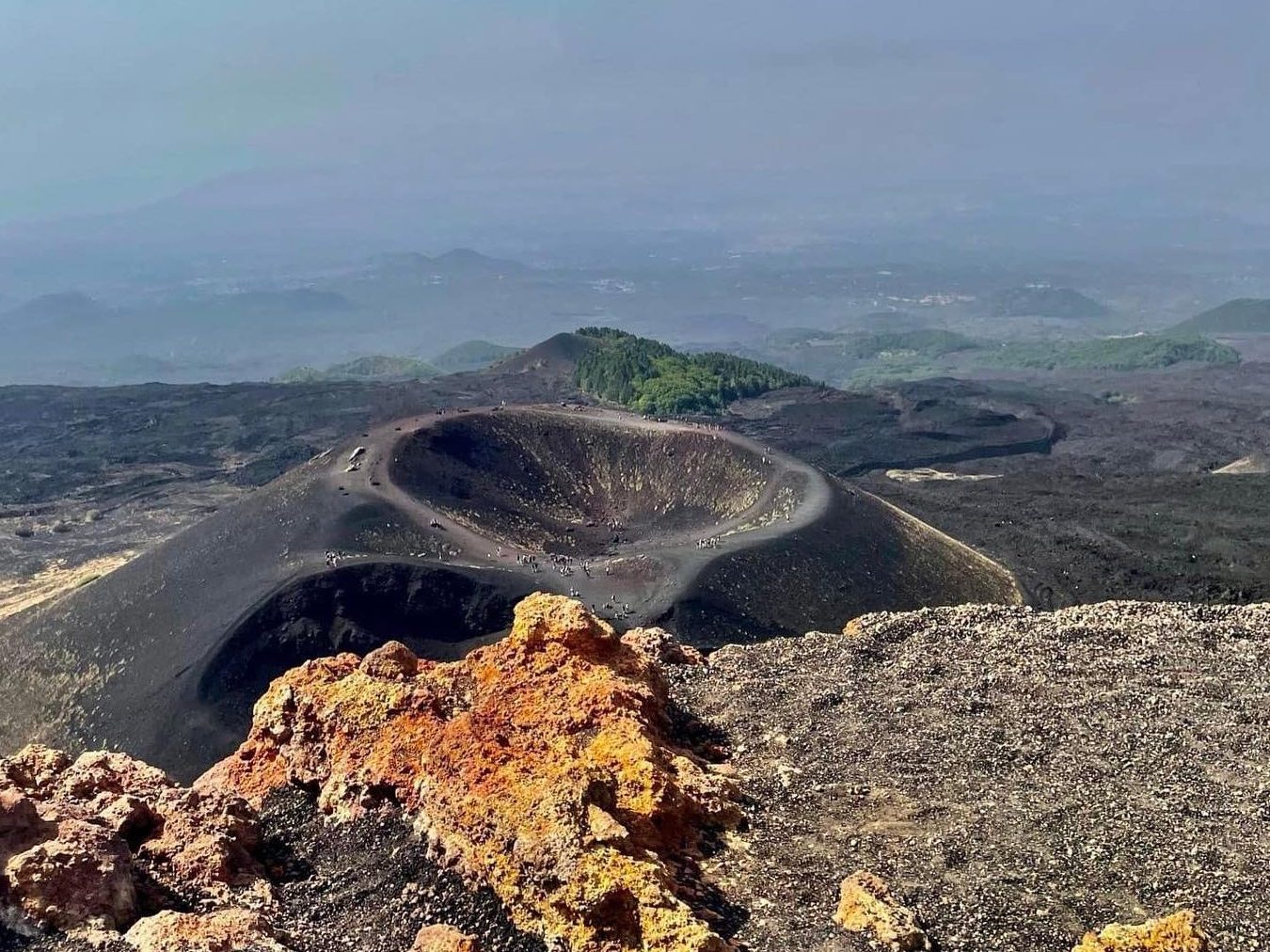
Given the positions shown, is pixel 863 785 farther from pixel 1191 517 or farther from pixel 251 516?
pixel 1191 517

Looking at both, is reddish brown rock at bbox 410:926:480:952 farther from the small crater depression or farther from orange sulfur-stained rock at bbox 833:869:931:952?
the small crater depression

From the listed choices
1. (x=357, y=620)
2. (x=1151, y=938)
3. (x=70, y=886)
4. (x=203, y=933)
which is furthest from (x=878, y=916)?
(x=357, y=620)

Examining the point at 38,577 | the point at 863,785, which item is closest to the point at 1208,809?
the point at 863,785

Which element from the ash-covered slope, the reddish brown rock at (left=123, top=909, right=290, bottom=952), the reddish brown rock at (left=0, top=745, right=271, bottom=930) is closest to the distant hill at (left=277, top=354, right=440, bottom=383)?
the ash-covered slope

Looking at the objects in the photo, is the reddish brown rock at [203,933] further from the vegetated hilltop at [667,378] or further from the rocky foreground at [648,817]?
the vegetated hilltop at [667,378]

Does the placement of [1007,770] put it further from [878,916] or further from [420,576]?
[420,576]

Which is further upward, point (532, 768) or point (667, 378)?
point (532, 768)
